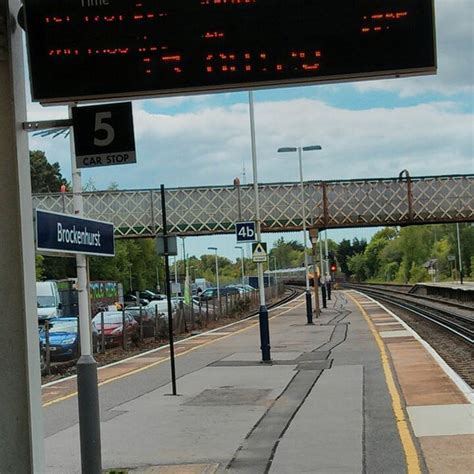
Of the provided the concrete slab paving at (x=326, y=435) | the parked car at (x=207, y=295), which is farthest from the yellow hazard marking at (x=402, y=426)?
the parked car at (x=207, y=295)

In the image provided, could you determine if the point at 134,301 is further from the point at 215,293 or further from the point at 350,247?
the point at 350,247

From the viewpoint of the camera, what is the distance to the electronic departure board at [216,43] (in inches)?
196

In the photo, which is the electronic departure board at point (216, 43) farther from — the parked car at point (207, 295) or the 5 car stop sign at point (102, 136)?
the parked car at point (207, 295)

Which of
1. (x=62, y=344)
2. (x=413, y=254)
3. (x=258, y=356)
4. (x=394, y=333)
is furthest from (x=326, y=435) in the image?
(x=413, y=254)

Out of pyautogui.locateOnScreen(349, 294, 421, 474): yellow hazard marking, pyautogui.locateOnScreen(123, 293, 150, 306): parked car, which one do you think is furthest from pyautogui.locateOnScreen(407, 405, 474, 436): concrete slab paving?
pyautogui.locateOnScreen(123, 293, 150, 306): parked car

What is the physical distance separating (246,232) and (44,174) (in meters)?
53.4

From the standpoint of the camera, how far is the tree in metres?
66.9

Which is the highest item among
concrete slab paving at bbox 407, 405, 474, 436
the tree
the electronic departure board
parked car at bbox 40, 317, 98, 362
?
the tree

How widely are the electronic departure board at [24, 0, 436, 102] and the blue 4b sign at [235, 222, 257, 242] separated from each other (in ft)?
41.4

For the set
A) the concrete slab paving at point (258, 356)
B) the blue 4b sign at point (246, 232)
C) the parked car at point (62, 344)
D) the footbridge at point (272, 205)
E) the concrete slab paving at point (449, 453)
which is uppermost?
the footbridge at point (272, 205)

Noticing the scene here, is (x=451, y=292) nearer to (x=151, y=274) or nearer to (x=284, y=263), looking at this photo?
(x=151, y=274)

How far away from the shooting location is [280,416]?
33.6 ft

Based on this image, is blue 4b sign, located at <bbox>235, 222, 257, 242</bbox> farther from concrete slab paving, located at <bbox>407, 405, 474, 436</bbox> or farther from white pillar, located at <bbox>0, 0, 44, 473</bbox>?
white pillar, located at <bbox>0, 0, 44, 473</bbox>

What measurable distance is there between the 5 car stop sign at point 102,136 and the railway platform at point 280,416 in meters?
3.44
